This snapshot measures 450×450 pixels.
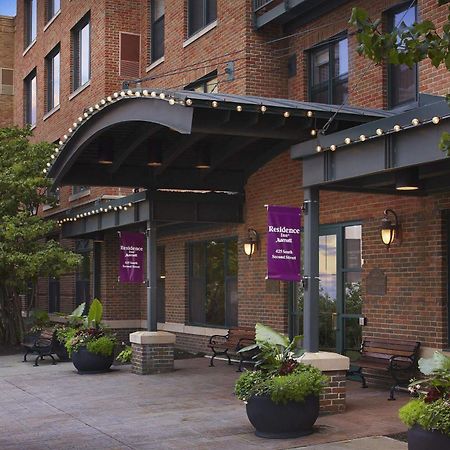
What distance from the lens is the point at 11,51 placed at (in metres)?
32.7

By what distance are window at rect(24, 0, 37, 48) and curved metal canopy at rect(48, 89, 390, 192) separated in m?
16.6

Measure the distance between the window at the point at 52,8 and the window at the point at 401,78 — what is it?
1660 cm

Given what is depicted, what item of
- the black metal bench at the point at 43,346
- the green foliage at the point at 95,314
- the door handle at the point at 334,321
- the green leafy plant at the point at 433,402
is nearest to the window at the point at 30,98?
the black metal bench at the point at 43,346

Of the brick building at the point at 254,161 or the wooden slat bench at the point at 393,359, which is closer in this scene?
the brick building at the point at 254,161

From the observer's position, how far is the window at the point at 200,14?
1780cm

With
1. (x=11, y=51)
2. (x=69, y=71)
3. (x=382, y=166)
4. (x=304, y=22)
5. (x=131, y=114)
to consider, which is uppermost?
(x=11, y=51)

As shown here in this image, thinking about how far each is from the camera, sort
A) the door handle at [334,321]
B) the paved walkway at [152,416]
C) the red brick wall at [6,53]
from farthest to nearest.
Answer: the red brick wall at [6,53], the door handle at [334,321], the paved walkway at [152,416]

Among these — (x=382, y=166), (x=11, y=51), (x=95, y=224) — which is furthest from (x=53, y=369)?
(x=11, y=51)

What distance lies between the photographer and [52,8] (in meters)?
27.7

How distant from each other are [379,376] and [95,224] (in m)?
9.72

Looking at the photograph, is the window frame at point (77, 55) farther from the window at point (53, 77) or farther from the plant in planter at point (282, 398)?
the plant in planter at point (282, 398)

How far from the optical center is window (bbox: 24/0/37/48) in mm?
30297

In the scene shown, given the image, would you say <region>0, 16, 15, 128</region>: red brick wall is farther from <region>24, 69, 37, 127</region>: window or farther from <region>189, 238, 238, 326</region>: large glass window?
<region>189, 238, 238, 326</region>: large glass window

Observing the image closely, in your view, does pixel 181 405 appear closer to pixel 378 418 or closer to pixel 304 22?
pixel 378 418
